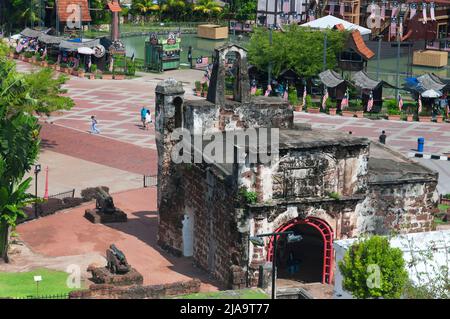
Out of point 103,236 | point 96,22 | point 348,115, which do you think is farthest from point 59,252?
point 96,22

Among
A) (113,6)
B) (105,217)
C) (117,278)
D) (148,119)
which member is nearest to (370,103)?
(148,119)

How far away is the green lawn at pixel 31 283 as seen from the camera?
4712 centimetres

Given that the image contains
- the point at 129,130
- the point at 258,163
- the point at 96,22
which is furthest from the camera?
the point at 96,22

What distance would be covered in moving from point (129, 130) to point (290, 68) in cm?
1991

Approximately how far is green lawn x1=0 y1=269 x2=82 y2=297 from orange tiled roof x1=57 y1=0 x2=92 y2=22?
82.3 m

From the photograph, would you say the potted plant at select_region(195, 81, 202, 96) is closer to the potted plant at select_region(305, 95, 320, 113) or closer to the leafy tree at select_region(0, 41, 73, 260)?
the potted plant at select_region(305, 95, 320, 113)

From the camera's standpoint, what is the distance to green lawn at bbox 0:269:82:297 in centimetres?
4712

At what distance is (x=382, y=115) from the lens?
9138 cm

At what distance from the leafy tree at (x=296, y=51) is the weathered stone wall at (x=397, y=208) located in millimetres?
46823

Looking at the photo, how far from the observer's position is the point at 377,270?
40750 millimetres

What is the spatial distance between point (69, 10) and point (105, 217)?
74.3 meters

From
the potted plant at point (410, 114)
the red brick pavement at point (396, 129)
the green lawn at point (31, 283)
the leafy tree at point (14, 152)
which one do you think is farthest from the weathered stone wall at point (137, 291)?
the potted plant at point (410, 114)

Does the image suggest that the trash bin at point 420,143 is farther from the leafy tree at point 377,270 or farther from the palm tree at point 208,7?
the palm tree at point 208,7
